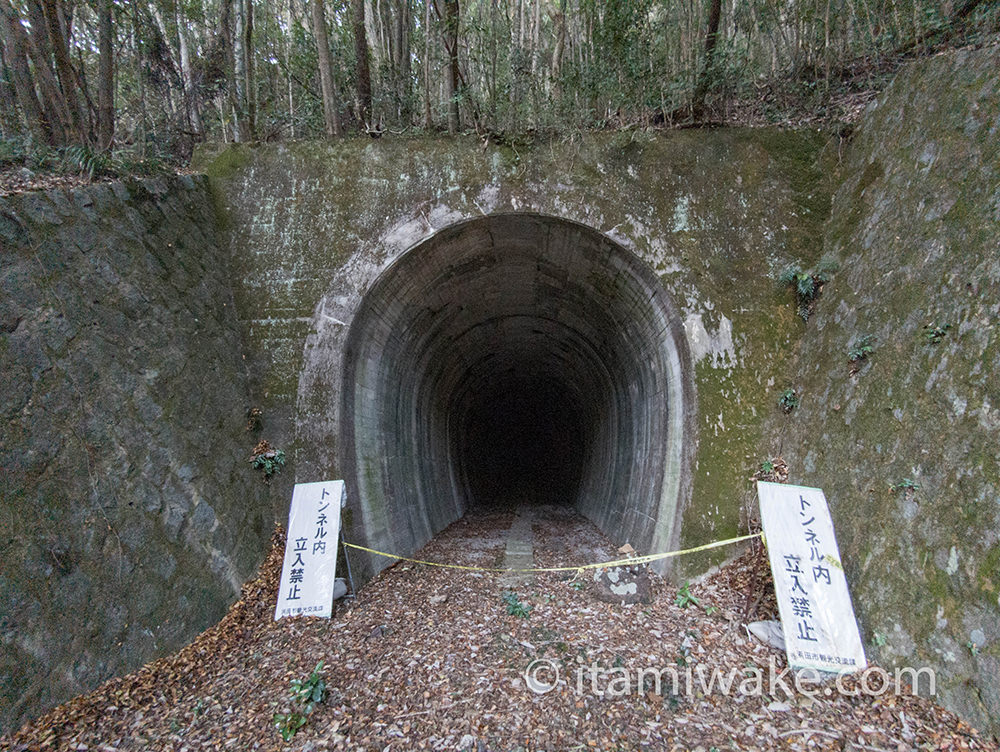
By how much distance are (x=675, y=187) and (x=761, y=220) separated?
3.66 ft

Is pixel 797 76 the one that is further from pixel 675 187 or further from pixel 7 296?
pixel 7 296

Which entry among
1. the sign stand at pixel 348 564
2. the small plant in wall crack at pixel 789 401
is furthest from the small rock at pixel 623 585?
the sign stand at pixel 348 564

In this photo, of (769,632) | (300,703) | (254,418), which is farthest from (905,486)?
(254,418)

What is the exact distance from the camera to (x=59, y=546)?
3848 mm

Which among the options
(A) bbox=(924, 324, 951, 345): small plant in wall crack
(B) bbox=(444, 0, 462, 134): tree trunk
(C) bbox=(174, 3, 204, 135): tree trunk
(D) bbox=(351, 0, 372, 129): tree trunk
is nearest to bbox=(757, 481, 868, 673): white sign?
(A) bbox=(924, 324, 951, 345): small plant in wall crack

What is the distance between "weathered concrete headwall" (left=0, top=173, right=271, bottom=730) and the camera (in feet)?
12.1

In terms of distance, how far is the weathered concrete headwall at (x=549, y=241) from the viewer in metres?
5.82

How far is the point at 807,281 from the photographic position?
18.9 ft

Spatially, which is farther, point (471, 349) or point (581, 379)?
point (581, 379)

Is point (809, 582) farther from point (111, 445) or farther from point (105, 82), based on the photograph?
point (105, 82)

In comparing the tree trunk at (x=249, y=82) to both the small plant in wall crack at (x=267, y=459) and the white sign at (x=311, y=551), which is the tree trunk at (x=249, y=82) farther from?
the white sign at (x=311, y=551)

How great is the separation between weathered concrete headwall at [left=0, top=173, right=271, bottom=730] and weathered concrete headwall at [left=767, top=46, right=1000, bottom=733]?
19.2 ft

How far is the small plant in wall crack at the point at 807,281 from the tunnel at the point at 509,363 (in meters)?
1.39

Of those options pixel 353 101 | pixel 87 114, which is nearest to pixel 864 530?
pixel 353 101
